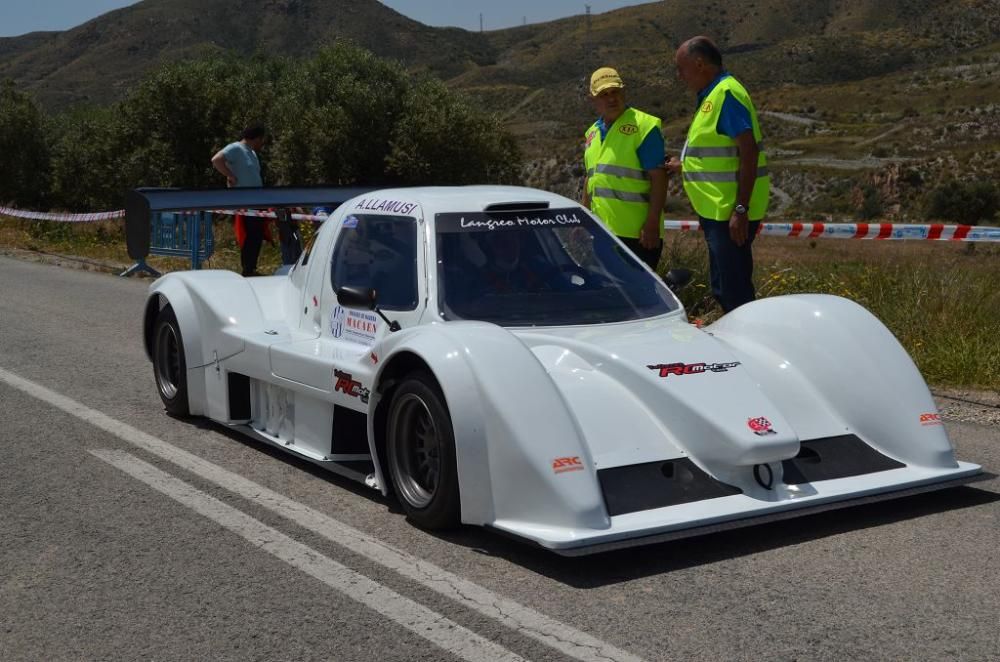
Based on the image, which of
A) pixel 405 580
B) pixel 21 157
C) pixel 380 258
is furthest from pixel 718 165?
pixel 21 157

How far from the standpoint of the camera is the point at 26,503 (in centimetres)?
570

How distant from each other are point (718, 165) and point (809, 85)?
115560mm

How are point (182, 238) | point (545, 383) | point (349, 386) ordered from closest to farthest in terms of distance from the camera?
point (545, 383)
point (349, 386)
point (182, 238)

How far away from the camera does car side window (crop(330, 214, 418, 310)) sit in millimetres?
5992

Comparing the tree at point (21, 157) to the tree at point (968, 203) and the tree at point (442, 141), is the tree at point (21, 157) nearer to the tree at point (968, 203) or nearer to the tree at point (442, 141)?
the tree at point (442, 141)

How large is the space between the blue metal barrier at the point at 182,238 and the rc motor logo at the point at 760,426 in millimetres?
13215

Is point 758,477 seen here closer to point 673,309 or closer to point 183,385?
point 673,309

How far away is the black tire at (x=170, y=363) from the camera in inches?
291

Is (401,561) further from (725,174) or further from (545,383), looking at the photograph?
(725,174)

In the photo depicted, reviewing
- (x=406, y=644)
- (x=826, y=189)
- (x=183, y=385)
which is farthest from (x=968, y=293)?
(x=826, y=189)

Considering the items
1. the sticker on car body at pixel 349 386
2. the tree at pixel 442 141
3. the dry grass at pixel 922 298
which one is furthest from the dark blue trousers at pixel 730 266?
the tree at pixel 442 141

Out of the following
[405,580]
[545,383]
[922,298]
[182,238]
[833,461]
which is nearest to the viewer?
[405,580]

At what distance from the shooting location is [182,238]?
18.2 metres

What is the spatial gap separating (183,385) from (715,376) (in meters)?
3.46
